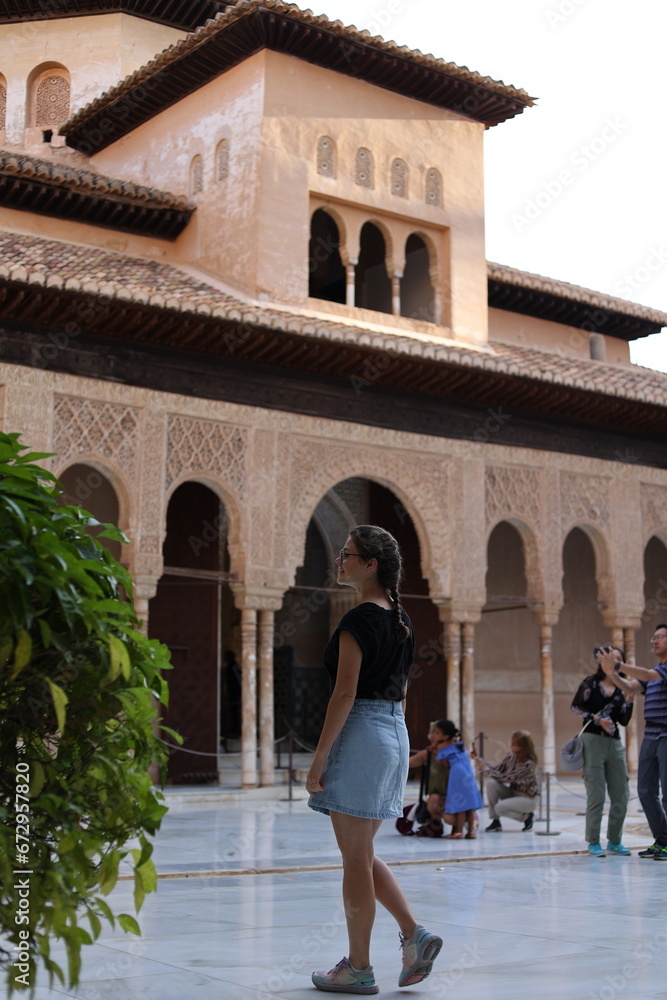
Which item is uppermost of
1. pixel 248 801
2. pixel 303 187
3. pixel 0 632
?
pixel 303 187

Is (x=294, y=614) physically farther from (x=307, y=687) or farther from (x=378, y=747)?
(x=378, y=747)

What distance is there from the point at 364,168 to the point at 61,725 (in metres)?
13.5

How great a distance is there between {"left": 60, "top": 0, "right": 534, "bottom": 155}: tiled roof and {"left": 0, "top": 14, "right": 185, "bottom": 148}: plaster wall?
1885 millimetres

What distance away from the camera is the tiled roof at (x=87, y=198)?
1395cm

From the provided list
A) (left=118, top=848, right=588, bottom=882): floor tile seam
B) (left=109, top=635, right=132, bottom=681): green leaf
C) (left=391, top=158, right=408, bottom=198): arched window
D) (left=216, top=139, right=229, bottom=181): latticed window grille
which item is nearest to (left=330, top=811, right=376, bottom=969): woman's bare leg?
(left=109, top=635, right=132, bottom=681): green leaf

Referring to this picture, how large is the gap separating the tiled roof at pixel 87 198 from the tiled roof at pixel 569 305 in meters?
4.62

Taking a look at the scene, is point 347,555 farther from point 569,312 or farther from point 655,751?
point 569,312

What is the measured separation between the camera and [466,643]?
15055mm

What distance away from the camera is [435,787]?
9.17 meters

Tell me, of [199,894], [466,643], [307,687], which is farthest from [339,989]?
[307,687]

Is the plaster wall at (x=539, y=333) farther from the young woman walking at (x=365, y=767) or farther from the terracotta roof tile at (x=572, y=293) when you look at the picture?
the young woman walking at (x=365, y=767)

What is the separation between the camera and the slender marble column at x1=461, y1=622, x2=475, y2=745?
14.8m

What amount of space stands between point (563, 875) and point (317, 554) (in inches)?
472

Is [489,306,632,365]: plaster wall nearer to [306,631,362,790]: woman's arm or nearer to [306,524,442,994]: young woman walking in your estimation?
[306,524,442,994]: young woman walking
